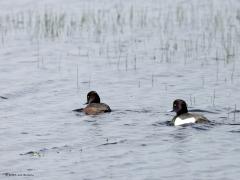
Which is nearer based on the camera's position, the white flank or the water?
the water

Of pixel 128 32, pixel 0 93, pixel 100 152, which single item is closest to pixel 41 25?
pixel 128 32

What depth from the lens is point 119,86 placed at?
83.9ft

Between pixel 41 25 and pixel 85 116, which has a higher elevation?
pixel 41 25

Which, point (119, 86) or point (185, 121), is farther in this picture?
point (119, 86)

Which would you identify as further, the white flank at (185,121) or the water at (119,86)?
the white flank at (185,121)

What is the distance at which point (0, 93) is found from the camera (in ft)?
81.0

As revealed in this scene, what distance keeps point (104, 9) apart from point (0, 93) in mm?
15231

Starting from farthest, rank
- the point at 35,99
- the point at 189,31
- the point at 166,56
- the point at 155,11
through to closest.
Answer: the point at 155,11
the point at 189,31
the point at 166,56
the point at 35,99

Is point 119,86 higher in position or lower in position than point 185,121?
higher

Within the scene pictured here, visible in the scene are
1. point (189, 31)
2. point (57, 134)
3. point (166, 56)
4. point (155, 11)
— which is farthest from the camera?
point (155, 11)

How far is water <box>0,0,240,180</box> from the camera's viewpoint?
16.6 metres

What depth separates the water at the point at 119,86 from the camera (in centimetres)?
1656

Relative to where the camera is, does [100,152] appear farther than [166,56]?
No

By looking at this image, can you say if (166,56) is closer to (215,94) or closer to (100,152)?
(215,94)
